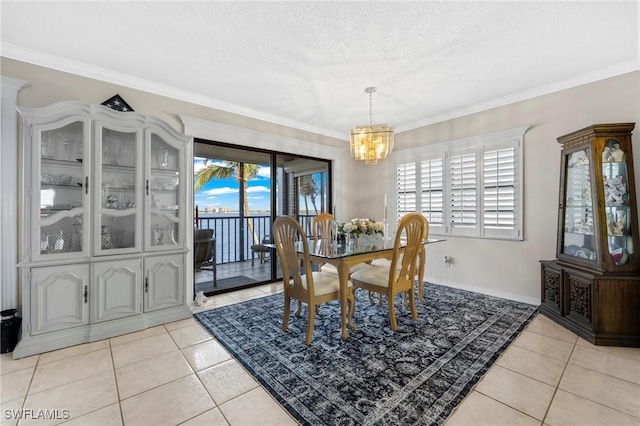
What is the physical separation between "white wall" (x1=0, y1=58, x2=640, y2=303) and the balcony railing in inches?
71.1

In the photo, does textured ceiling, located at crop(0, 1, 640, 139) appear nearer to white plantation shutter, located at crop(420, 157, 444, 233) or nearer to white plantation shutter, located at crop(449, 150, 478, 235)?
white plantation shutter, located at crop(449, 150, 478, 235)

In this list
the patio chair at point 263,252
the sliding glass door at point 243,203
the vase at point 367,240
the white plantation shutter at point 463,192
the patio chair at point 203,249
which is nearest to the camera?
the vase at point 367,240

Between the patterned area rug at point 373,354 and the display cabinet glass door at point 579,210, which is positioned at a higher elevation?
the display cabinet glass door at point 579,210

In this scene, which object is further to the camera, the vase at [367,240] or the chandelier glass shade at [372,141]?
the chandelier glass shade at [372,141]

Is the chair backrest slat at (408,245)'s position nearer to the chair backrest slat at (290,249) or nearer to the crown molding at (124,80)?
the chair backrest slat at (290,249)

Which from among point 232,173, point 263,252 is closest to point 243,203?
point 232,173

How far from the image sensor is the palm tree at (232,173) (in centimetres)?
420

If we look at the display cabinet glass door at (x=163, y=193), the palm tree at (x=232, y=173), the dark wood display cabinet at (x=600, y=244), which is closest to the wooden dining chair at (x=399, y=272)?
the dark wood display cabinet at (x=600, y=244)

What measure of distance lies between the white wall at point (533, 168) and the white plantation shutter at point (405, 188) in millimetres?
652

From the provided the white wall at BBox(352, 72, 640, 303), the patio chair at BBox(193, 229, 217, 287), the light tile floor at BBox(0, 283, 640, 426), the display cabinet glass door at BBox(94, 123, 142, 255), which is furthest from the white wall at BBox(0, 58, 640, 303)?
the patio chair at BBox(193, 229, 217, 287)

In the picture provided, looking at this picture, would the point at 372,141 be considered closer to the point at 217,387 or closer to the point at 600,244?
the point at 600,244

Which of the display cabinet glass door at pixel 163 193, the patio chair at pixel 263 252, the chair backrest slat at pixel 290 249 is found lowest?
the patio chair at pixel 263 252

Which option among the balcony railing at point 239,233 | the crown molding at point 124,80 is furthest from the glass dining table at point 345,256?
the balcony railing at point 239,233

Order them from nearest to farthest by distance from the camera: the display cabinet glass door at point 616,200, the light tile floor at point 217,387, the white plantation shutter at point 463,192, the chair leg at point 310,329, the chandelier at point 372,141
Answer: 1. the light tile floor at point 217,387
2. the chair leg at point 310,329
3. the display cabinet glass door at point 616,200
4. the chandelier at point 372,141
5. the white plantation shutter at point 463,192
